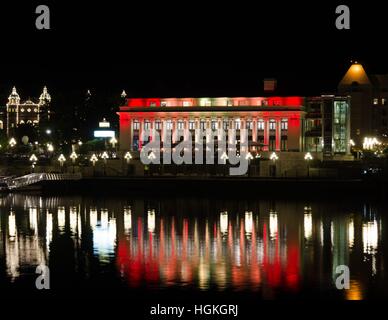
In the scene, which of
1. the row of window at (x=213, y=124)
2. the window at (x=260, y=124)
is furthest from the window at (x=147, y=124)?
the window at (x=260, y=124)

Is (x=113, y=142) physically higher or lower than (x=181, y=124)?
lower

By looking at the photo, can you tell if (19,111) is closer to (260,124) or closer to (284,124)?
(260,124)

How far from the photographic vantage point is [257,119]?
8944 centimetres

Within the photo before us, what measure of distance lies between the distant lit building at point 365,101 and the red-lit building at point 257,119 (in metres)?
23.7

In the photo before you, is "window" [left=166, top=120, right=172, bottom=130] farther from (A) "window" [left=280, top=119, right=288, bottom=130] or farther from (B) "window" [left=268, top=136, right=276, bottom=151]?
(A) "window" [left=280, top=119, right=288, bottom=130]

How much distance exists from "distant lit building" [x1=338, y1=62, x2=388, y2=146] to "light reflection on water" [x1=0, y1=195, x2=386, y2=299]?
62.3 m

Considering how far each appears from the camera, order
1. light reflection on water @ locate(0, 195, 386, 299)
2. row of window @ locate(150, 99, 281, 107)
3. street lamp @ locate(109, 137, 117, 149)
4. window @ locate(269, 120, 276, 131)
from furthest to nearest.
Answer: street lamp @ locate(109, 137, 117, 149) → row of window @ locate(150, 99, 281, 107) → window @ locate(269, 120, 276, 131) → light reflection on water @ locate(0, 195, 386, 299)

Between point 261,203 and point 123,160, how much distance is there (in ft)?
61.4

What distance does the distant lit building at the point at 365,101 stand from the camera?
377 feet

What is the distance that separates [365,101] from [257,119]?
31.6m

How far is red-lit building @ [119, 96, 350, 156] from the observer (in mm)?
88125

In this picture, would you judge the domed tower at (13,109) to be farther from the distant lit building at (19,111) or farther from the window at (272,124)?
the window at (272,124)

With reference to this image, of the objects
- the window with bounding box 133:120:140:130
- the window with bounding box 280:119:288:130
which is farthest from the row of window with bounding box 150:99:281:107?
the window with bounding box 133:120:140:130

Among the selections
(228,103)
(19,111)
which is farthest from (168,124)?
(19,111)
